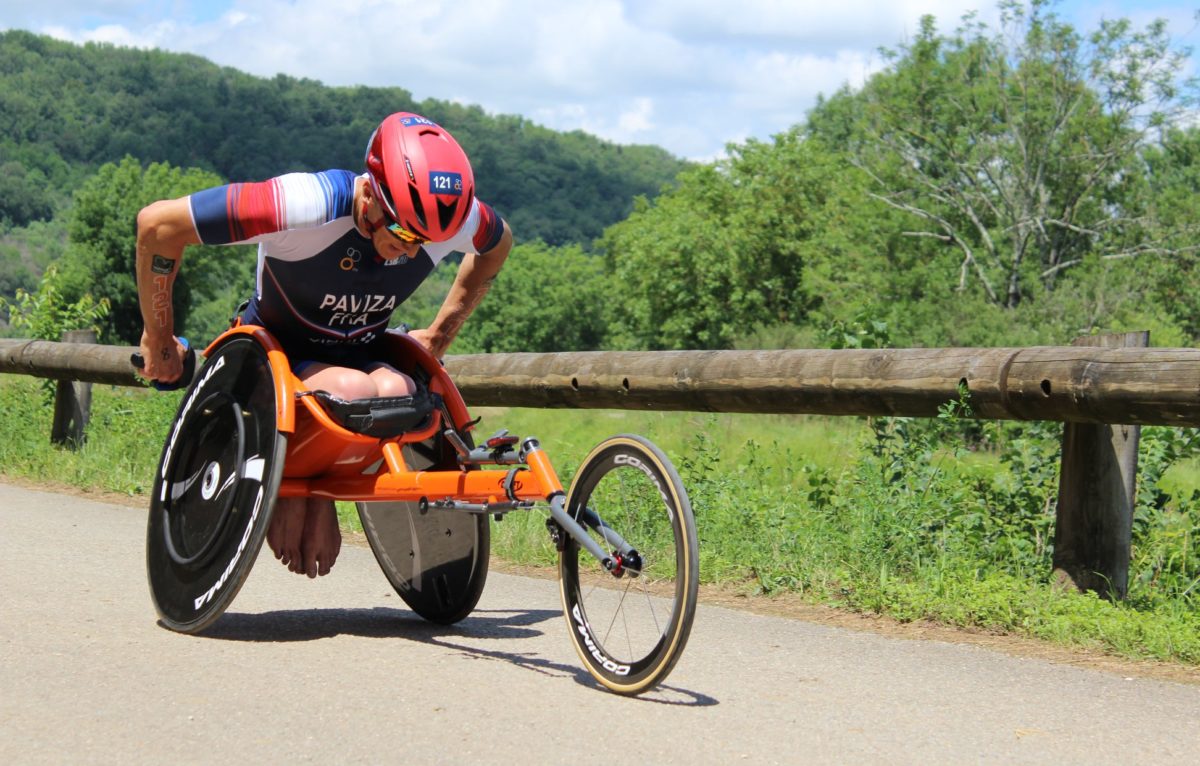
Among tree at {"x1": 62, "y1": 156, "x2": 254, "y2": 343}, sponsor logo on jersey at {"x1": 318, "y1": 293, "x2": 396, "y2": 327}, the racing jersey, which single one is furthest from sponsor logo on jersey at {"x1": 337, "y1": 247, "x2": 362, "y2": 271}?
tree at {"x1": 62, "y1": 156, "x2": 254, "y2": 343}

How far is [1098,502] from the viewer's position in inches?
237

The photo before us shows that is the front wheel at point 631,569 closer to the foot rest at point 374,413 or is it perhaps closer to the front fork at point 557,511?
the front fork at point 557,511

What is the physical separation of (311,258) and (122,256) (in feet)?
336

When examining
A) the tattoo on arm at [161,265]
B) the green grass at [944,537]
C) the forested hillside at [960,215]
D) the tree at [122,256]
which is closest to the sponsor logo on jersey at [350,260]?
the tattoo on arm at [161,265]

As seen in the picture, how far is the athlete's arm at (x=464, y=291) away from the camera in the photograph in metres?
5.74

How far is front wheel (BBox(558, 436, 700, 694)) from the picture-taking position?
163 inches

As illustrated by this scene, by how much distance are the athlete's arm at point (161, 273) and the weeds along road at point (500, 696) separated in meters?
0.96

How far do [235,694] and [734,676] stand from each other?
60.1 inches

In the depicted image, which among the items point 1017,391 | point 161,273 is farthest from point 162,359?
point 1017,391

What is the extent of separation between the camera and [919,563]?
6527 millimetres

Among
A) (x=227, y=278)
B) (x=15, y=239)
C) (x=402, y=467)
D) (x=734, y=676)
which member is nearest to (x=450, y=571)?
(x=402, y=467)

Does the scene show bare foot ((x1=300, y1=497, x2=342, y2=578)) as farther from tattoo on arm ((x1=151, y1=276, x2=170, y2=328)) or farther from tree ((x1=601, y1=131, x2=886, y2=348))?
tree ((x1=601, y1=131, x2=886, y2=348))

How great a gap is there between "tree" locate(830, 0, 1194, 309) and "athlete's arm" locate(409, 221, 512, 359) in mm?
39268

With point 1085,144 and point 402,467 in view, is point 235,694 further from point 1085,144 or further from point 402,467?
point 1085,144
